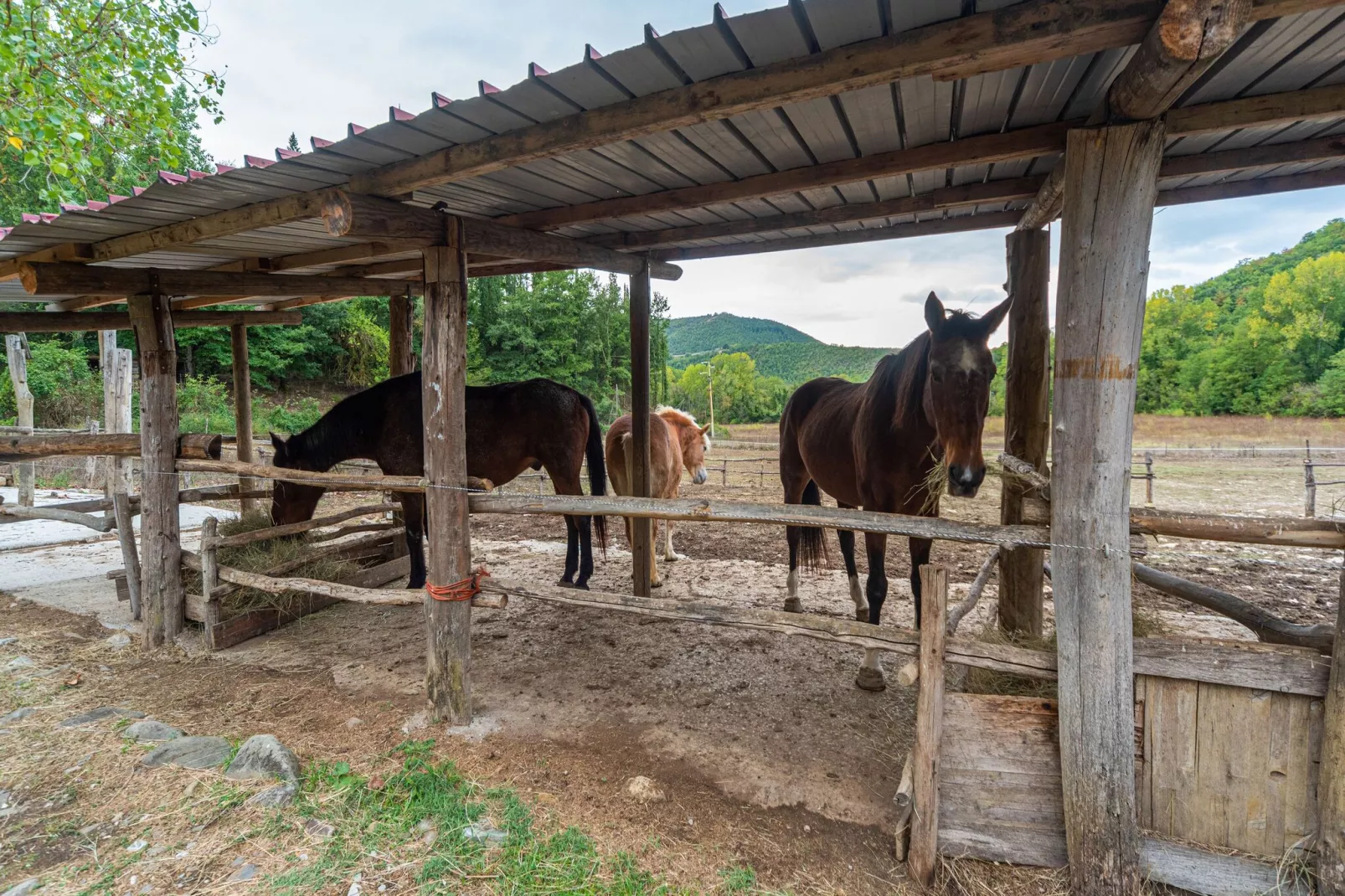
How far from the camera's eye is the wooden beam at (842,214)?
3.16m

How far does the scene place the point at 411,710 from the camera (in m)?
3.32

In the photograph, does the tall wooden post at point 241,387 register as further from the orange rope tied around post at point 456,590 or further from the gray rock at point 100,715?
the orange rope tied around post at point 456,590

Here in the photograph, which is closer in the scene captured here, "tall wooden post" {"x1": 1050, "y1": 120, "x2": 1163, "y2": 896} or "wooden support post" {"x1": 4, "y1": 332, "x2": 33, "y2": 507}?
"tall wooden post" {"x1": 1050, "y1": 120, "x2": 1163, "y2": 896}

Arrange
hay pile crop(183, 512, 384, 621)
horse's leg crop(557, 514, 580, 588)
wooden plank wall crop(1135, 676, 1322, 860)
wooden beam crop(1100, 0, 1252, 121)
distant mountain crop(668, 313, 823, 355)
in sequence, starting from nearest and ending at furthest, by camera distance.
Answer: wooden beam crop(1100, 0, 1252, 121)
wooden plank wall crop(1135, 676, 1322, 860)
hay pile crop(183, 512, 384, 621)
horse's leg crop(557, 514, 580, 588)
distant mountain crop(668, 313, 823, 355)

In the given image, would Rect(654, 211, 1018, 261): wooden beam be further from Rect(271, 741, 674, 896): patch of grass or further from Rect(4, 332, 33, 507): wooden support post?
Rect(4, 332, 33, 507): wooden support post

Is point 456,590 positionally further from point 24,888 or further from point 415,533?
point 415,533

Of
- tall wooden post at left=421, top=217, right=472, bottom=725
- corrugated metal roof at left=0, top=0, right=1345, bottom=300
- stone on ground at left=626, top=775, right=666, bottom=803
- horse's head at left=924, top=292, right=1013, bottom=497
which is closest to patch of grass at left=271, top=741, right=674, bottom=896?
stone on ground at left=626, top=775, right=666, bottom=803

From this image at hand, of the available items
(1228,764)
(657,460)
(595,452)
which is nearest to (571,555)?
(595,452)

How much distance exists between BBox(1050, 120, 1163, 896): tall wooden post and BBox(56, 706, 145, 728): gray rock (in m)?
4.71

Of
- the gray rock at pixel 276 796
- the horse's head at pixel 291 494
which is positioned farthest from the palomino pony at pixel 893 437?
the horse's head at pixel 291 494

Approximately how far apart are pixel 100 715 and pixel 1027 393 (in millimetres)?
5533

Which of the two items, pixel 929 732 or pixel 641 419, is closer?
pixel 929 732

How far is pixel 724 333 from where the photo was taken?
72.6 meters

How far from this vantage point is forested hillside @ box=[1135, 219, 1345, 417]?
36.1 m
